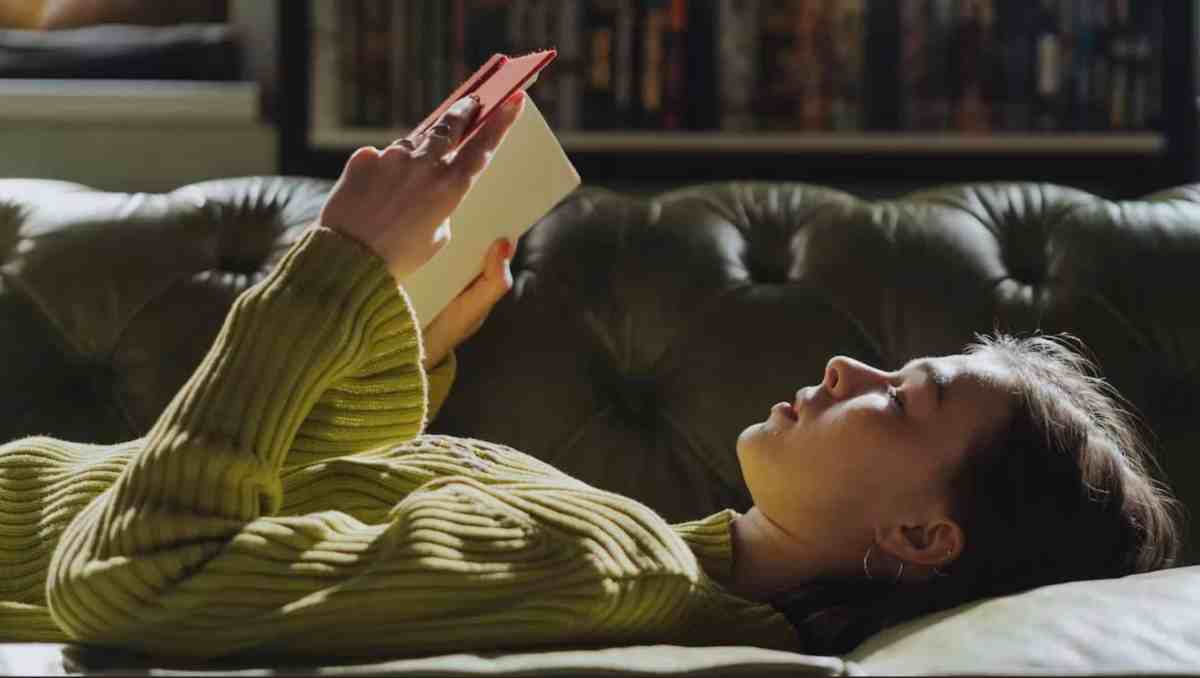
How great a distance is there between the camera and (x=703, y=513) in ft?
4.66

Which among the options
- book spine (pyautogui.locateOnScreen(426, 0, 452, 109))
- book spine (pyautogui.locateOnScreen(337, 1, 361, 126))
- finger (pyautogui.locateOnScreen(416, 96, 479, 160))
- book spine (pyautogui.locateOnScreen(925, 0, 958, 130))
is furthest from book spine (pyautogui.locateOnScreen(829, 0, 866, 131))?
finger (pyautogui.locateOnScreen(416, 96, 479, 160))

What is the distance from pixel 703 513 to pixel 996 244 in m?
0.43

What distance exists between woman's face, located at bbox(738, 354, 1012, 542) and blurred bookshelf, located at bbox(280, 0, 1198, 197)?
946mm

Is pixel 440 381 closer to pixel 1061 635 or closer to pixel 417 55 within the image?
pixel 1061 635

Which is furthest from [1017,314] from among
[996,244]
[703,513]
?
[703,513]

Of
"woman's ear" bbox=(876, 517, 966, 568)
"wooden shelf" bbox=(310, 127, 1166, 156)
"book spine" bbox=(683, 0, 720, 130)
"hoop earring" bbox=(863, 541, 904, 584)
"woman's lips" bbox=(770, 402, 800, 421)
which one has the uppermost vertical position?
"book spine" bbox=(683, 0, 720, 130)

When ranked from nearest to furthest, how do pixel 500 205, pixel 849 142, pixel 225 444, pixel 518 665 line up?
pixel 518 665 → pixel 225 444 → pixel 500 205 → pixel 849 142

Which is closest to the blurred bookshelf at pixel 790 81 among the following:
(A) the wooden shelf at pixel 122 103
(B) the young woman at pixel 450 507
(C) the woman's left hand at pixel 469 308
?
(A) the wooden shelf at pixel 122 103

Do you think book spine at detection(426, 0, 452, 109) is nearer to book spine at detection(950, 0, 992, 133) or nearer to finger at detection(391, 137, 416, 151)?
book spine at detection(950, 0, 992, 133)

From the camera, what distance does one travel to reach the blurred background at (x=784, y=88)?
208 centimetres

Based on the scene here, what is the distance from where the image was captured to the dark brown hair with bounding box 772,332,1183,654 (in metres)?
1.13

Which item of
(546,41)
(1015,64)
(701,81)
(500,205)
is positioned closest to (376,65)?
(546,41)

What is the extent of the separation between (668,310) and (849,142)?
73 centimetres

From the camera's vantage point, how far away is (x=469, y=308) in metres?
1.42
